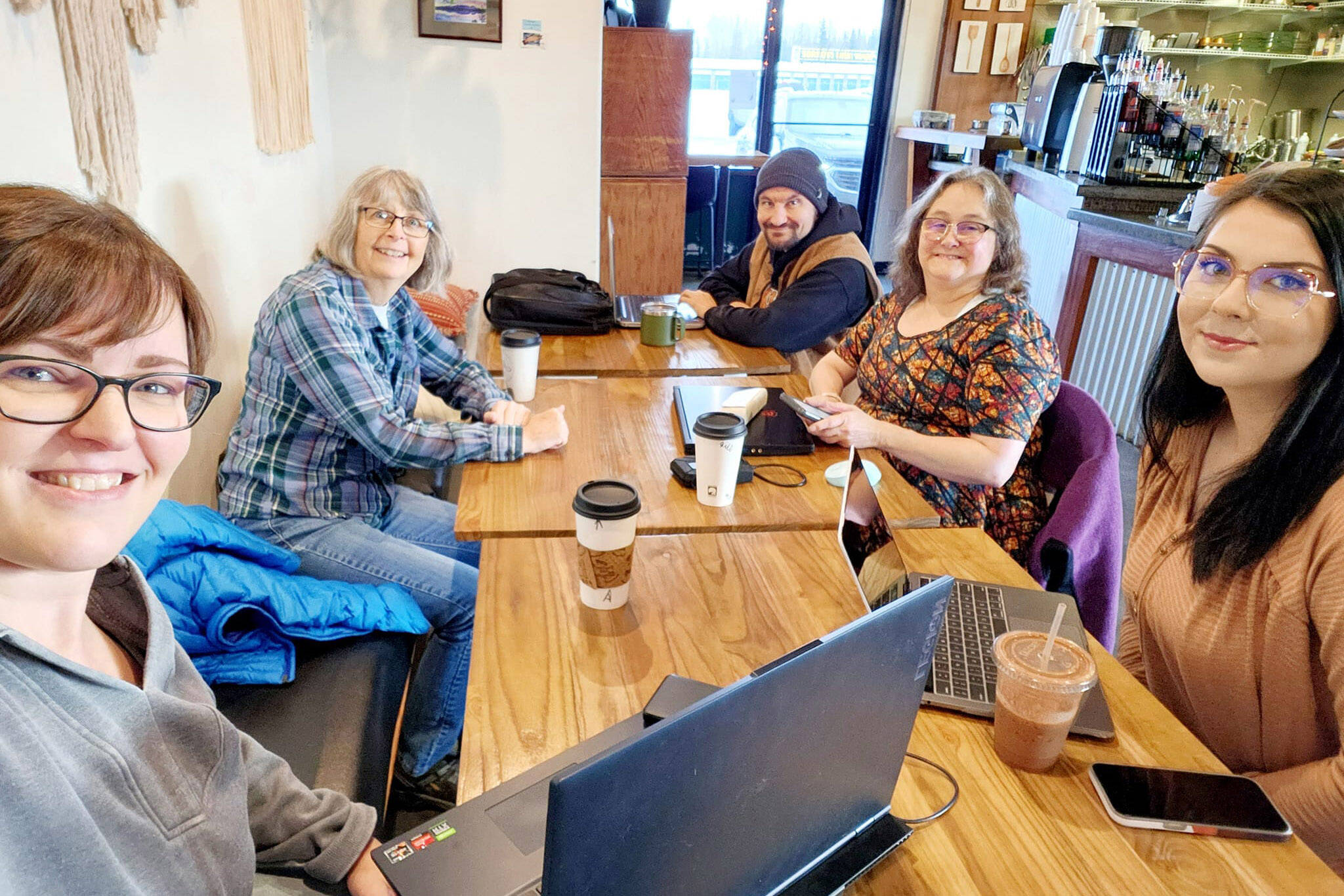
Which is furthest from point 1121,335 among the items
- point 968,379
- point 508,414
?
point 508,414

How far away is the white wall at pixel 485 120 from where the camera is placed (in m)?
3.54

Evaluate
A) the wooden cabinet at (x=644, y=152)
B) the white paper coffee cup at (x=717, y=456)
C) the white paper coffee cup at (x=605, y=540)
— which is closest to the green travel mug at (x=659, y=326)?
the white paper coffee cup at (x=717, y=456)

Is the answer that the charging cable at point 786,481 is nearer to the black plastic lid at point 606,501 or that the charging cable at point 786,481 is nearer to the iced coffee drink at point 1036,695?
the black plastic lid at point 606,501

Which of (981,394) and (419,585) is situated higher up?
(981,394)

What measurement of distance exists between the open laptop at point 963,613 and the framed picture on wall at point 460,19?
119 inches

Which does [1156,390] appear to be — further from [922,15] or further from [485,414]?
[922,15]

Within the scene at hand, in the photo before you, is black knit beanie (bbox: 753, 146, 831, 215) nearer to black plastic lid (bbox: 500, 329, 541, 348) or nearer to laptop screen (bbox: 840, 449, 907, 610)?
black plastic lid (bbox: 500, 329, 541, 348)

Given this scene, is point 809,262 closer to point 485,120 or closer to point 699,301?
point 699,301

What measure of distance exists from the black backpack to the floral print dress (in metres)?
0.95

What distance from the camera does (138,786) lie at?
71 centimetres

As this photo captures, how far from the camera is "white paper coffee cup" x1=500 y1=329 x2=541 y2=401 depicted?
2.04 metres

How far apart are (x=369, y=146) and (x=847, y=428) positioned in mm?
2794

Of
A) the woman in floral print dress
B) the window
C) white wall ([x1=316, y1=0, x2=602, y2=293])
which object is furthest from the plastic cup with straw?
the window

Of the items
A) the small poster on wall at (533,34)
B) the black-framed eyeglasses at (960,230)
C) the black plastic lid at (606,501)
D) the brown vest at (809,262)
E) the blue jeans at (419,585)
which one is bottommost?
the blue jeans at (419,585)
